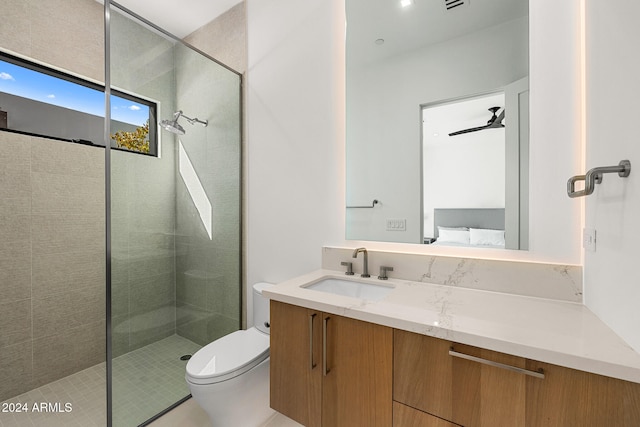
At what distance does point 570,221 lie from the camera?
1.07 meters

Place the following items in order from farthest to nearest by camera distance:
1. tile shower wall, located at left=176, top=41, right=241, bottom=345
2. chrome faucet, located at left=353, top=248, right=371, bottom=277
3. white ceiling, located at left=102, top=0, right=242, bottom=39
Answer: white ceiling, located at left=102, top=0, right=242, bottom=39 < tile shower wall, located at left=176, top=41, right=241, bottom=345 < chrome faucet, located at left=353, top=248, right=371, bottom=277

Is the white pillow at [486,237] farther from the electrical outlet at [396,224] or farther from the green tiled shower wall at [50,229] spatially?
the green tiled shower wall at [50,229]

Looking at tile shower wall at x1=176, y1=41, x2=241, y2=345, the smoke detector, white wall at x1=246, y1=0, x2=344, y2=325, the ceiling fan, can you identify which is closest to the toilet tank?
white wall at x1=246, y1=0, x2=344, y2=325

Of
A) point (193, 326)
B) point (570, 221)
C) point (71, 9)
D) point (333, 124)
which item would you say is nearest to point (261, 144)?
point (333, 124)

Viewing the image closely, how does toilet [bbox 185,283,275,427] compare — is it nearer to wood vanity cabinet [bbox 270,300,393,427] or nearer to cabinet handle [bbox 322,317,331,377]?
wood vanity cabinet [bbox 270,300,393,427]

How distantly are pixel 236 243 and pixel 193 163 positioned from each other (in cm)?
68

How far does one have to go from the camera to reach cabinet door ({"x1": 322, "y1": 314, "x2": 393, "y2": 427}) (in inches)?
35.7

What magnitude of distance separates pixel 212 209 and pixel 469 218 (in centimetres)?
169

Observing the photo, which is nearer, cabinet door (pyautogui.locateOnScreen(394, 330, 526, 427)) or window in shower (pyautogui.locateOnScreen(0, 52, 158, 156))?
cabinet door (pyautogui.locateOnScreen(394, 330, 526, 427))

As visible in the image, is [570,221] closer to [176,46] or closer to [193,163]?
[193,163]

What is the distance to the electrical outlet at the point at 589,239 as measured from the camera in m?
0.93

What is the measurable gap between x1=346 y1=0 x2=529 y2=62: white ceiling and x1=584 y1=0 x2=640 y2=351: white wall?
363 millimetres

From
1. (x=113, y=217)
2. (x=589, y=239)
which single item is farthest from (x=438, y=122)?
(x=113, y=217)

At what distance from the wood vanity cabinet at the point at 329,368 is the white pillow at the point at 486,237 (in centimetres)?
72
